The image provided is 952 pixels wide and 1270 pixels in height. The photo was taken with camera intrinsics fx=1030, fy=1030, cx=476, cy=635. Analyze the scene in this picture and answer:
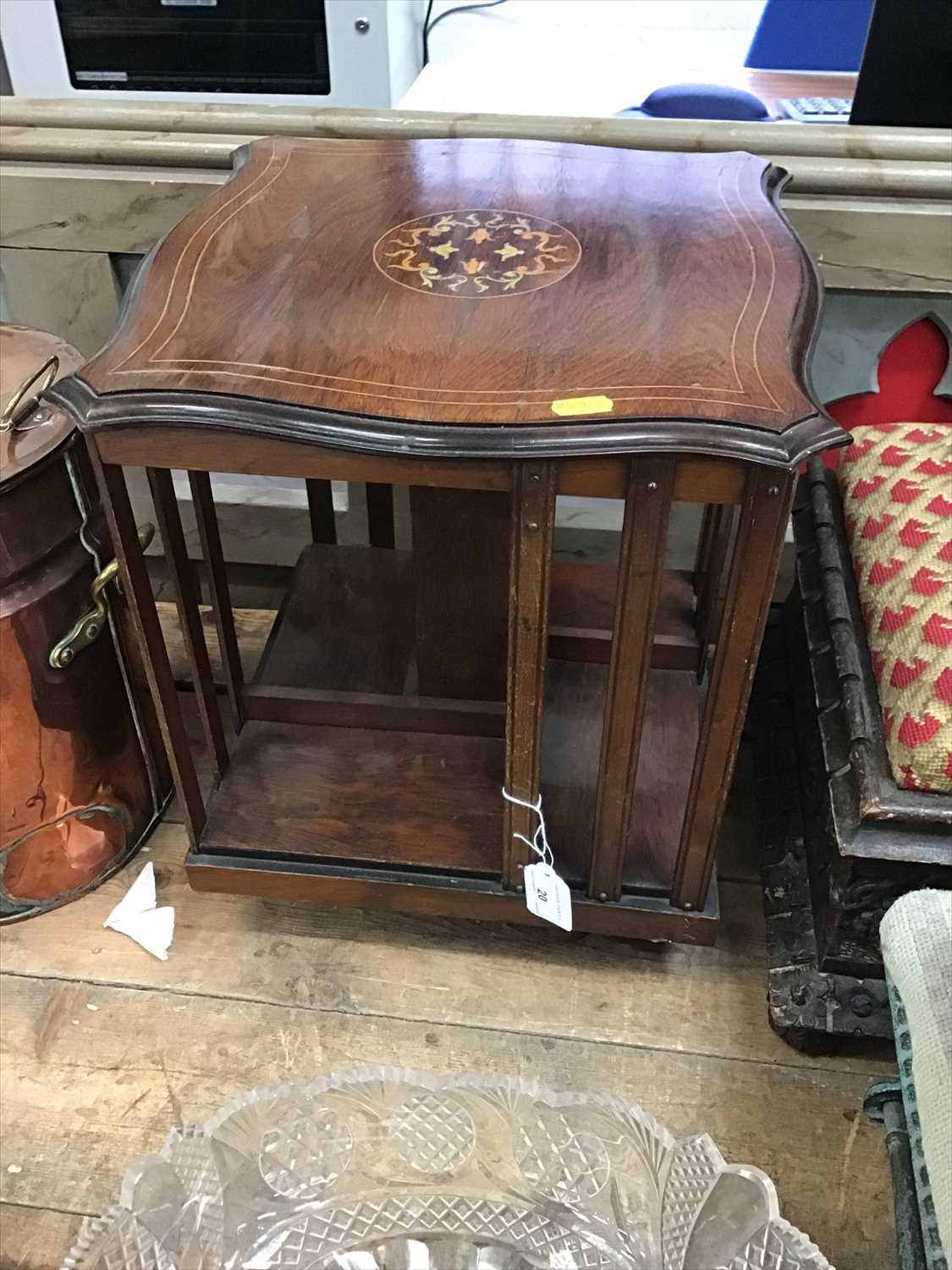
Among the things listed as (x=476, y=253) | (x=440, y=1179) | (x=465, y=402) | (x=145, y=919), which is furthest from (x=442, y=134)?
(x=440, y=1179)

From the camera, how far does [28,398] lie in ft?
2.84

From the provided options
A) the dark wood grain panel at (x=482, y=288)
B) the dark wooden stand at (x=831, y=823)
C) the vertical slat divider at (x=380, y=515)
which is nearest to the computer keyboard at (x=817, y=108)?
the dark wood grain panel at (x=482, y=288)

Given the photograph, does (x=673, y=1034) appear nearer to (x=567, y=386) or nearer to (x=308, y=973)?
(x=308, y=973)

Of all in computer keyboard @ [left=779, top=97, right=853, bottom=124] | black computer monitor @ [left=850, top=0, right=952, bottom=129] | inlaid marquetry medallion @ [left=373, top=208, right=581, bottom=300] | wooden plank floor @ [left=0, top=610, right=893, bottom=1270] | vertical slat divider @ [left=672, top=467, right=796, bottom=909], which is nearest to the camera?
vertical slat divider @ [left=672, top=467, right=796, bottom=909]

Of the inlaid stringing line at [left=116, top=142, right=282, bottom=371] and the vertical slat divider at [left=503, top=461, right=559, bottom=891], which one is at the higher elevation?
the inlaid stringing line at [left=116, top=142, right=282, bottom=371]

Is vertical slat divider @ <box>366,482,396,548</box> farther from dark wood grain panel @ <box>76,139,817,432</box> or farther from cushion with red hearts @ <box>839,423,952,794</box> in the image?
cushion with red hearts @ <box>839,423,952,794</box>

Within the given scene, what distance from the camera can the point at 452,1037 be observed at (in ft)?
3.01

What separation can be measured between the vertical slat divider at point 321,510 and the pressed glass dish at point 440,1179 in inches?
26.5

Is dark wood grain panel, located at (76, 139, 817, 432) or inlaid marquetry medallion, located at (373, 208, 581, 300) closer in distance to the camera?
dark wood grain panel, located at (76, 139, 817, 432)

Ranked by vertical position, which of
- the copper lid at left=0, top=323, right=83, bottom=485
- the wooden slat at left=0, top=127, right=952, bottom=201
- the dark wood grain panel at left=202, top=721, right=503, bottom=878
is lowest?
the dark wood grain panel at left=202, top=721, right=503, bottom=878

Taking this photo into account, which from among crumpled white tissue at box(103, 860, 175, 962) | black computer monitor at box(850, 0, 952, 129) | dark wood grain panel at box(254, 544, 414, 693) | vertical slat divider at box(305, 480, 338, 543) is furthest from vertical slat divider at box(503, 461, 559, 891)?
black computer monitor at box(850, 0, 952, 129)

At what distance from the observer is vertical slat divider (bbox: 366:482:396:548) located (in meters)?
1.17

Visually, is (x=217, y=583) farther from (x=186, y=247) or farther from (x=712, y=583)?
(x=712, y=583)

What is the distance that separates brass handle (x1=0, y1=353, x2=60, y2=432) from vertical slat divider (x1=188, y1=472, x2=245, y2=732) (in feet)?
0.45
